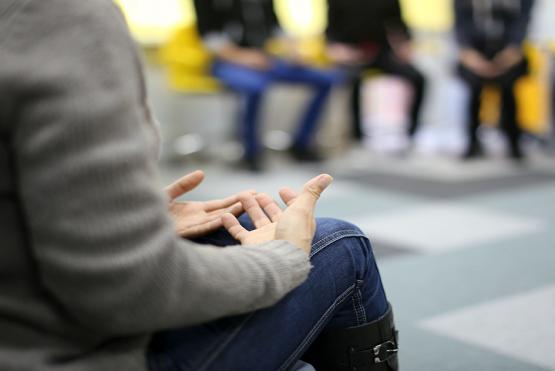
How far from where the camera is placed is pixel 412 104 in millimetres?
4824

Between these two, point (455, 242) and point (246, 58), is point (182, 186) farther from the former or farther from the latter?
point (246, 58)

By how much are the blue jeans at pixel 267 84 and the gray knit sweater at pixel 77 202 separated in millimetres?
3255

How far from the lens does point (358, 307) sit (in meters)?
0.99

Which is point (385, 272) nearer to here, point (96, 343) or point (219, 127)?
point (96, 343)

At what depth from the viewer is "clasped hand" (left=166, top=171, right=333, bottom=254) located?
3.02 feet

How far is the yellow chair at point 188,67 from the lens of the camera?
4078mm

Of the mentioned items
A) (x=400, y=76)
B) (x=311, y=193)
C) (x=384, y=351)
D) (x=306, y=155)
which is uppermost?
(x=311, y=193)

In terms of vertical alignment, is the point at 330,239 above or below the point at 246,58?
above

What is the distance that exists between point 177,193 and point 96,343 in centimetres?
38

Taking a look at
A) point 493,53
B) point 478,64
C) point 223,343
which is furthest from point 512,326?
point 493,53

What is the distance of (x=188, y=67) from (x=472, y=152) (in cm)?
166

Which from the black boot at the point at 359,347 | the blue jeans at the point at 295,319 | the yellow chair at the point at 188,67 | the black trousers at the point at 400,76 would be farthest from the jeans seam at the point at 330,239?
the black trousers at the point at 400,76

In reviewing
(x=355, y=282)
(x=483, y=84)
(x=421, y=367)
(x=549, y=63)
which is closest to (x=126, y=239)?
(x=355, y=282)

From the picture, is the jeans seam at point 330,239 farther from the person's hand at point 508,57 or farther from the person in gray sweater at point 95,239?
the person's hand at point 508,57
